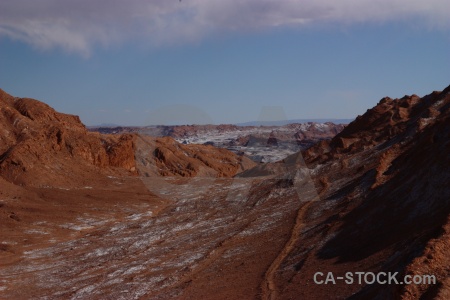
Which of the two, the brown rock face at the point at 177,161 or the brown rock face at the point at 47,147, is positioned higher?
the brown rock face at the point at 47,147

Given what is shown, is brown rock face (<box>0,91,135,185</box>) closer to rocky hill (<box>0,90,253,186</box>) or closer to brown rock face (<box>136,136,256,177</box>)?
rocky hill (<box>0,90,253,186</box>)

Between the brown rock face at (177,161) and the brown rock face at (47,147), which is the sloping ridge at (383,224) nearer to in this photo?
the brown rock face at (47,147)

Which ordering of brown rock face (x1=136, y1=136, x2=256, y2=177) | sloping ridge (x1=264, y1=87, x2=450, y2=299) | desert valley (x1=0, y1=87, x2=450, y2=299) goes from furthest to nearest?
brown rock face (x1=136, y1=136, x2=256, y2=177), desert valley (x1=0, y1=87, x2=450, y2=299), sloping ridge (x1=264, y1=87, x2=450, y2=299)

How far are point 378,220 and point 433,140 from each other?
8576 mm

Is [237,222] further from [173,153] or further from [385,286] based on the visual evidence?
[173,153]

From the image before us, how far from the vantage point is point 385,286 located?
14.4 m

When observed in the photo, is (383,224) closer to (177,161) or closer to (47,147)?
(47,147)

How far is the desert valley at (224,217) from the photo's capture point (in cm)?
2023

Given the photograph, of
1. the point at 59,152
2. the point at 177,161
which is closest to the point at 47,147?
the point at 59,152

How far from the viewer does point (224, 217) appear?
126 ft

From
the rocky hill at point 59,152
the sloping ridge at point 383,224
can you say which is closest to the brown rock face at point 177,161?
the rocky hill at point 59,152

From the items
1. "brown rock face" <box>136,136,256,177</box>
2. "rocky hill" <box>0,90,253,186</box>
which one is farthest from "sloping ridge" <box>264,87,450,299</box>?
"brown rock face" <box>136,136,256,177</box>

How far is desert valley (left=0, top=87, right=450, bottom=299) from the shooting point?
20234 mm

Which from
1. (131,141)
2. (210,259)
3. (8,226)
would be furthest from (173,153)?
(210,259)
